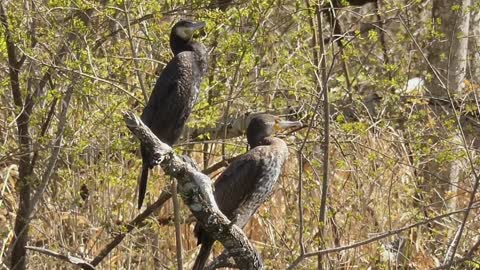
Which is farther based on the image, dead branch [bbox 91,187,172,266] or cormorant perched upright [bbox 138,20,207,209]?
dead branch [bbox 91,187,172,266]

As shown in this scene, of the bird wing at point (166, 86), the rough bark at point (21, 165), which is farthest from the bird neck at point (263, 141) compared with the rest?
the rough bark at point (21, 165)

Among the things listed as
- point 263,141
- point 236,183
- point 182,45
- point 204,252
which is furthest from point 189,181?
point 182,45

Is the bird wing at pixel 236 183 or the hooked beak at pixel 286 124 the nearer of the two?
the bird wing at pixel 236 183

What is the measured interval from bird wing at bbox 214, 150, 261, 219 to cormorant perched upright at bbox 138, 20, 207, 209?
1.37 feet

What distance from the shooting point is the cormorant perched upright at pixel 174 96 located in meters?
5.96

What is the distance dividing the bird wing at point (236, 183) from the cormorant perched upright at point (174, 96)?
0.42 meters

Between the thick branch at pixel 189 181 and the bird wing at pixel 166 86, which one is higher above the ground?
the bird wing at pixel 166 86

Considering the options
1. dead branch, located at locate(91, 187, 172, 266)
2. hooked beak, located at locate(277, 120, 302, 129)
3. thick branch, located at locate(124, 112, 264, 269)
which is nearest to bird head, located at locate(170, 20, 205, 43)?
hooked beak, located at locate(277, 120, 302, 129)

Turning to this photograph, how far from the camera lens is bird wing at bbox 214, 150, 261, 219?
5926mm

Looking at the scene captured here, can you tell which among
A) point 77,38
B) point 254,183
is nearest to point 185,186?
point 254,183

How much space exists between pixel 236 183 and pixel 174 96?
601 millimetres

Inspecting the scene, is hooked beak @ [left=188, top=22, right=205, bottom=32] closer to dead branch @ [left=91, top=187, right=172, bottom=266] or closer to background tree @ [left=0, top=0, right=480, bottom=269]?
background tree @ [left=0, top=0, right=480, bottom=269]

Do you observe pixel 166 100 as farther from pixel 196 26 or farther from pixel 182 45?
pixel 196 26

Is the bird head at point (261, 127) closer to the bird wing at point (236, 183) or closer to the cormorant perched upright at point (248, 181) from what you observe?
the cormorant perched upright at point (248, 181)
